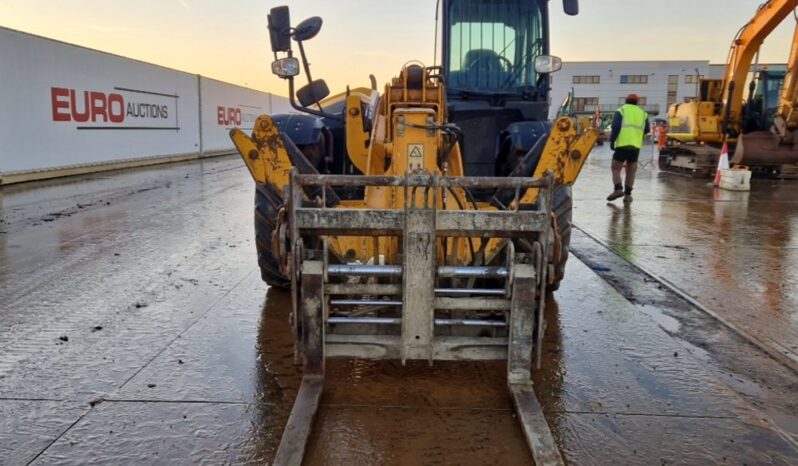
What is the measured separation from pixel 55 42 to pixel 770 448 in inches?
660

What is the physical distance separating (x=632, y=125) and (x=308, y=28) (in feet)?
28.1

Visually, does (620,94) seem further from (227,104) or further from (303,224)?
(303,224)

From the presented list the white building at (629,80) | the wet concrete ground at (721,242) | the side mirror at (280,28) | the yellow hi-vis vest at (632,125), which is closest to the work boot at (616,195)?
the wet concrete ground at (721,242)

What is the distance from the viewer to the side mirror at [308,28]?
448 centimetres

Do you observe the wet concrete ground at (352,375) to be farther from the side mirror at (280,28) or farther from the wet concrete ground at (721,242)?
the side mirror at (280,28)

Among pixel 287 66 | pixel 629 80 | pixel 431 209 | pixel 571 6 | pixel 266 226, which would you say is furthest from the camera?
pixel 629 80

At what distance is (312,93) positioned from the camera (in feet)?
17.5

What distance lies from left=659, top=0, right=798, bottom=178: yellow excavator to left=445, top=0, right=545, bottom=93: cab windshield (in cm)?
1001

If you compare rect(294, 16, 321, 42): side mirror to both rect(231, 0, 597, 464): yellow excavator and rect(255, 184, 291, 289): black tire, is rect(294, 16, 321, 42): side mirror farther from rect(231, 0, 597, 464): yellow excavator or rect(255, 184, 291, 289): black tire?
rect(255, 184, 291, 289): black tire

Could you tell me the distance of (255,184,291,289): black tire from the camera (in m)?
4.97

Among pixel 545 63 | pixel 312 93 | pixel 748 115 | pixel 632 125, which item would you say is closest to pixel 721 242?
pixel 545 63

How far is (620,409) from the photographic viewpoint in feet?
11.2

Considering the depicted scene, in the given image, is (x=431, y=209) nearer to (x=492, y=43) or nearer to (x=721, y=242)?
(x=492, y=43)

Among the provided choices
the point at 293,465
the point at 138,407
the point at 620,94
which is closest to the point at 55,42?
the point at 138,407
